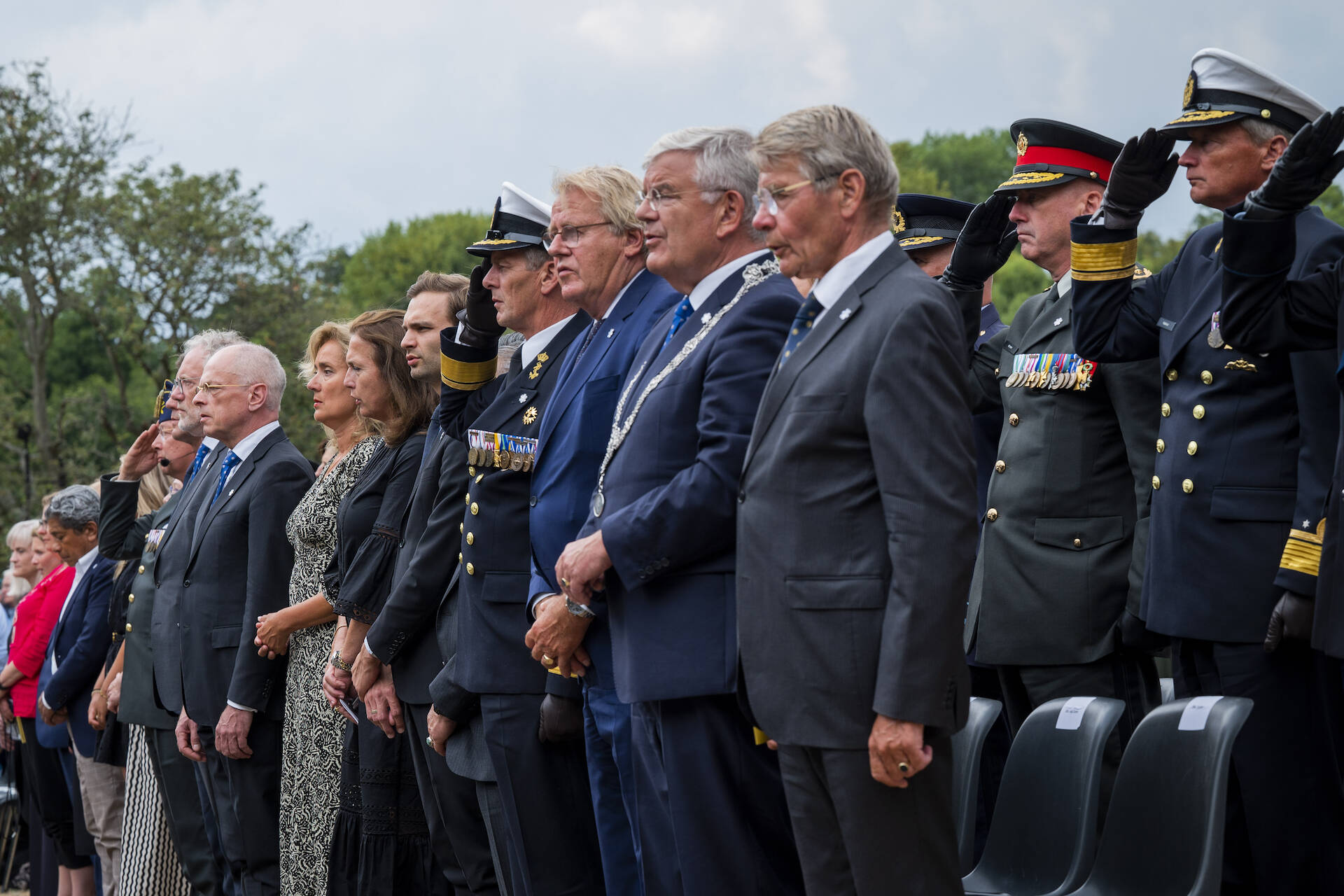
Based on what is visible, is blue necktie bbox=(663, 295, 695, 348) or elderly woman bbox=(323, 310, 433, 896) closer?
blue necktie bbox=(663, 295, 695, 348)

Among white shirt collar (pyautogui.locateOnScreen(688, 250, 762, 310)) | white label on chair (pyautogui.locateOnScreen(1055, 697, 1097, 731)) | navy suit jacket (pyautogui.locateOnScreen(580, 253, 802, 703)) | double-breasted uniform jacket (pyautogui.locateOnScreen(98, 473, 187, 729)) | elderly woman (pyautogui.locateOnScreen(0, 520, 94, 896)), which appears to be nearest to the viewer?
navy suit jacket (pyautogui.locateOnScreen(580, 253, 802, 703))

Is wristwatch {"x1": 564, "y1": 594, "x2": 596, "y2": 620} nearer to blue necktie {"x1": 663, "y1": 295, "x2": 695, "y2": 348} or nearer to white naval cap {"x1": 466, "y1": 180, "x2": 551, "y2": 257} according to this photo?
blue necktie {"x1": 663, "y1": 295, "x2": 695, "y2": 348}

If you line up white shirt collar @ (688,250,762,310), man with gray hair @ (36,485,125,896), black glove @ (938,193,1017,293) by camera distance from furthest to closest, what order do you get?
man with gray hair @ (36,485,125,896)
black glove @ (938,193,1017,293)
white shirt collar @ (688,250,762,310)

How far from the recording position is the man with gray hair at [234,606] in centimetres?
564

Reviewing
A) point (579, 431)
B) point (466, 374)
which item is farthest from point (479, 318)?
point (579, 431)

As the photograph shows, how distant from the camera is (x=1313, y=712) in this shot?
10.8ft

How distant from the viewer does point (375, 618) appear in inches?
194

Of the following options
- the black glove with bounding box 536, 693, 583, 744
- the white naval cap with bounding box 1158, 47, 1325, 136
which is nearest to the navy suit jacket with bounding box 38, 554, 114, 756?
the black glove with bounding box 536, 693, 583, 744

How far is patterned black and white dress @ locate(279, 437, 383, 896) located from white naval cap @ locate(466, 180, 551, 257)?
1263mm

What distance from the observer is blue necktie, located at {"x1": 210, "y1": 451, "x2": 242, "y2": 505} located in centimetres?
614

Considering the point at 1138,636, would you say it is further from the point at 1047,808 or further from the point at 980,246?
the point at 980,246

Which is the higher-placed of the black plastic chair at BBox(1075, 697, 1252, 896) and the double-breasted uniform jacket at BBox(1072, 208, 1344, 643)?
the double-breasted uniform jacket at BBox(1072, 208, 1344, 643)

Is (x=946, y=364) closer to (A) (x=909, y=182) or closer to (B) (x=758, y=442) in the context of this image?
(B) (x=758, y=442)

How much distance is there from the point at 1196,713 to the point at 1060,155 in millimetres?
1897
